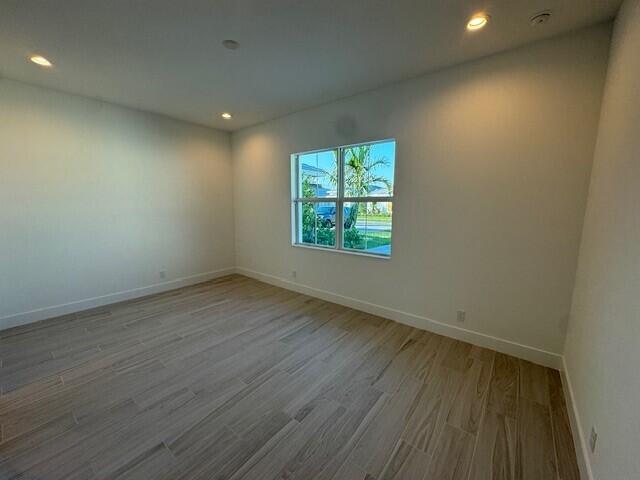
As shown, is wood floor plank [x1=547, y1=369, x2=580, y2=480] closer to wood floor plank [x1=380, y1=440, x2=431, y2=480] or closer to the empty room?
the empty room

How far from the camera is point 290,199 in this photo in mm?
4047

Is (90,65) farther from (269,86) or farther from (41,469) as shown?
(41,469)

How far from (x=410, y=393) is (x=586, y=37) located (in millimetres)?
2944

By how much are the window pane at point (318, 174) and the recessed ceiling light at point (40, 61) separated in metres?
2.75

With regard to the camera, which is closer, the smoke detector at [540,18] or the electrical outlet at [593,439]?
the electrical outlet at [593,439]

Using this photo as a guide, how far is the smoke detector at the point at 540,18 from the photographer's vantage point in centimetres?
177

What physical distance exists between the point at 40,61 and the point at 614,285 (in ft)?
15.1

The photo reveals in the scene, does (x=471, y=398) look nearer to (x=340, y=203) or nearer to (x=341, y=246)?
(x=341, y=246)

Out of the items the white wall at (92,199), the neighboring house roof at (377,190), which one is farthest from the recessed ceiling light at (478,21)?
the white wall at (92,199)

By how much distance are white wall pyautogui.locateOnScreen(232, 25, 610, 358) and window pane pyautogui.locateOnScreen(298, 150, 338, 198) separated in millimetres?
275

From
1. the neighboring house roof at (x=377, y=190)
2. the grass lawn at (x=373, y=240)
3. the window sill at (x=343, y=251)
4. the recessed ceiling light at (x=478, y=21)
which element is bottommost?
the window sill at (x=343, y=251)

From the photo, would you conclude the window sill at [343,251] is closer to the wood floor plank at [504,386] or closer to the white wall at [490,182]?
the white wall at [490,182]

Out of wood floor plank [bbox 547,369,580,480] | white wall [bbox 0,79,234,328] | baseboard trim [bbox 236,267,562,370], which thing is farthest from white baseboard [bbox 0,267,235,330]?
wood floor plank [bbox 547,369,580,480]

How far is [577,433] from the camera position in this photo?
4.90 ft
